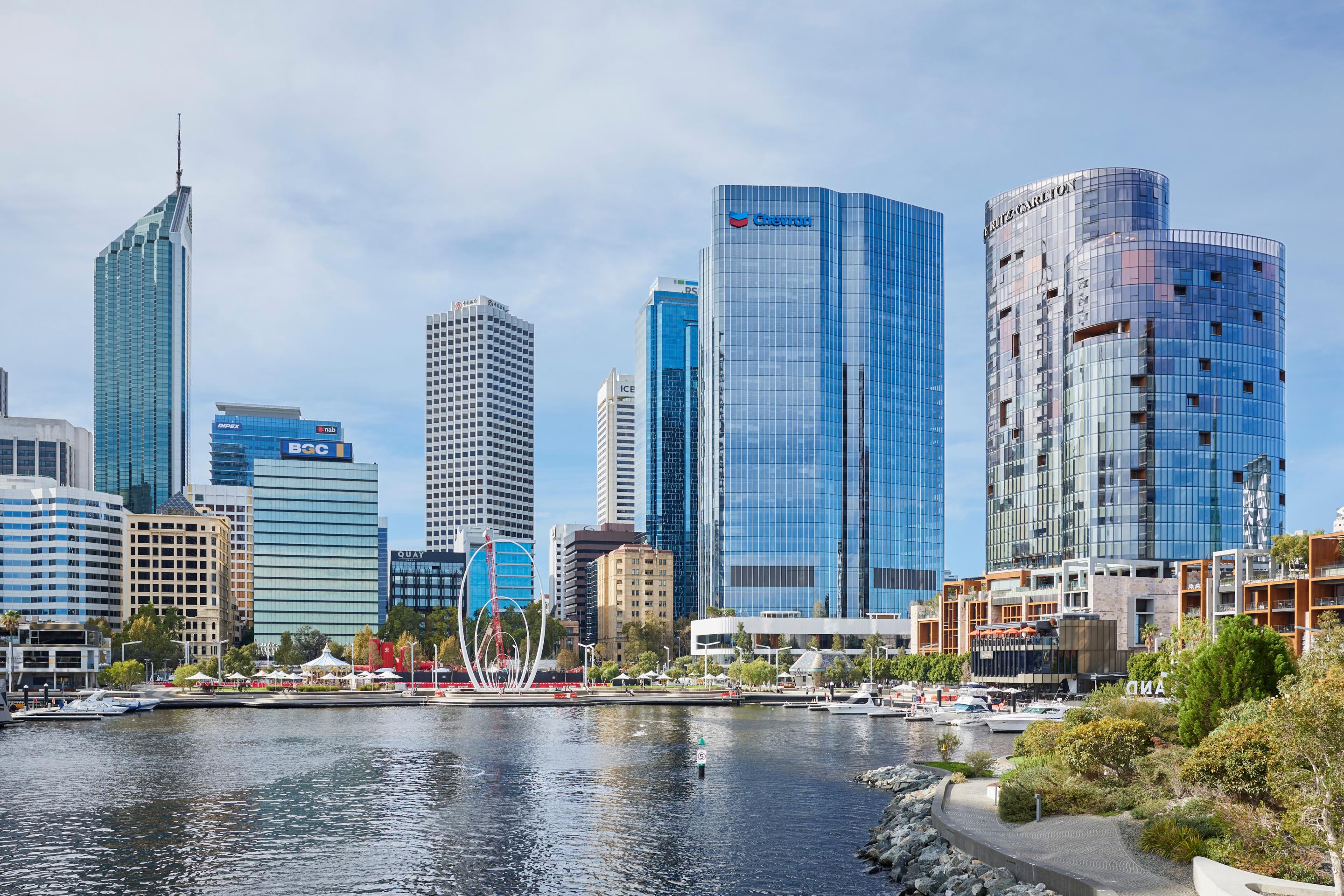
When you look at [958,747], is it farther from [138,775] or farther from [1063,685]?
[1063,685]

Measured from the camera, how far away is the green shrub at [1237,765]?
1686 inches

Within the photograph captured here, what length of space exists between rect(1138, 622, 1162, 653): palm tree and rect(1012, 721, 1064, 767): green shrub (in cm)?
12275

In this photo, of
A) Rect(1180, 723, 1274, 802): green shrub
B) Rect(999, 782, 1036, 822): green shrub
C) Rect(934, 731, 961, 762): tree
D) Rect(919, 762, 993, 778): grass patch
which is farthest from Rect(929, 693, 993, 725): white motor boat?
Rect(1180, 723, 1274, 802): green shrub

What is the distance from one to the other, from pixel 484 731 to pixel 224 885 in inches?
3133

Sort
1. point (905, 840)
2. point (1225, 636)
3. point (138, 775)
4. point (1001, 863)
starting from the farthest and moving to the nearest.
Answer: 1. point (138, 775)
2. point (1225, 636)
3. point (905, 840)
4. point (1001, 863)

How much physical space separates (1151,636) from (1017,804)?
144915mm

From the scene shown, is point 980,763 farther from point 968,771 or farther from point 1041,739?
point 1041,739

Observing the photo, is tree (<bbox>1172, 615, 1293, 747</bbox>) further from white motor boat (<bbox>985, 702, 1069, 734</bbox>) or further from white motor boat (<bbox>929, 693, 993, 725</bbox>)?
white motor boat (<bbox>929, 693, 993, 725</bbox>)

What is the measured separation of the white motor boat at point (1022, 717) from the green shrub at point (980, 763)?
6179 centimetres

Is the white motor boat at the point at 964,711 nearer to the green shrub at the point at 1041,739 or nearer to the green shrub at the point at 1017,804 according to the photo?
the green shrub at the point at 1041,739

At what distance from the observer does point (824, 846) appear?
60.8m

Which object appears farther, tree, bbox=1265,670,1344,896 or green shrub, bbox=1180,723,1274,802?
green shrub, bbox=1180,723,1274,802

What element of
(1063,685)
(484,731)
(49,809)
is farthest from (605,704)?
(49,809)

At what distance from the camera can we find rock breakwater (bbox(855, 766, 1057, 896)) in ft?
148
